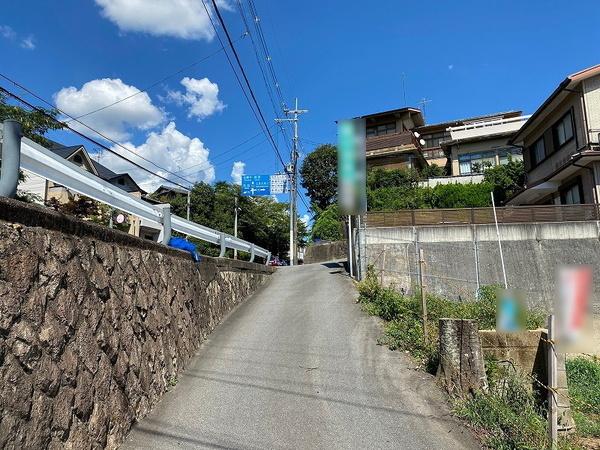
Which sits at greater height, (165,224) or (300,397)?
(165,224)

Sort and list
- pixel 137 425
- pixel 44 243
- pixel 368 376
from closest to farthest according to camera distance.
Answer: pixel 44 243, pixel 137 425, pixel 368 376

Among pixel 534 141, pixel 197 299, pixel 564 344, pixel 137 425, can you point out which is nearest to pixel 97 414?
pixel 137 425

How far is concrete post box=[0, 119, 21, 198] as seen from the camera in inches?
145

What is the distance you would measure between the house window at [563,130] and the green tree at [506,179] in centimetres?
788

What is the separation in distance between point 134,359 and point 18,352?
215 cm

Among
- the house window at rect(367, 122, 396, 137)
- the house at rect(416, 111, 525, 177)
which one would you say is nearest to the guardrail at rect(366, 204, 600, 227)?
Answer: the house at rect(416, 111, 525, 177)

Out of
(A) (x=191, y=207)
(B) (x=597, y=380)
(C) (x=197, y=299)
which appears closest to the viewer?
(C) (x=197, y=299)

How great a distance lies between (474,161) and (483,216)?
20.7 meters

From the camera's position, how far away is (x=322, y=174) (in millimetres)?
44281

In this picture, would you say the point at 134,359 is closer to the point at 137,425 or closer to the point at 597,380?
the point at 137,425

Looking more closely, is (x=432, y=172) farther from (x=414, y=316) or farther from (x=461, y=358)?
(x=461, y=358)

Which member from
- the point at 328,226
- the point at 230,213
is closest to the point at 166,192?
the point at 230,213

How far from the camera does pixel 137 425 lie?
17.2ft

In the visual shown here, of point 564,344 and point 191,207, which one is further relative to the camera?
point 191,207
